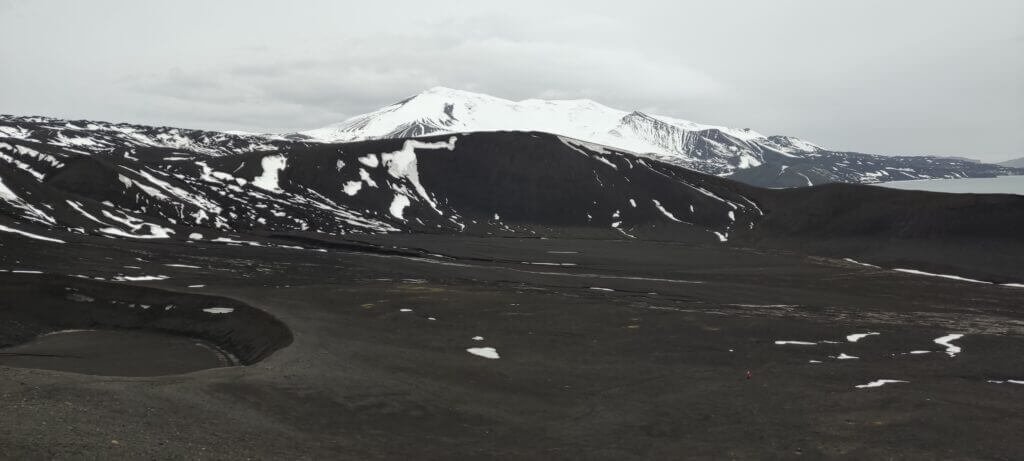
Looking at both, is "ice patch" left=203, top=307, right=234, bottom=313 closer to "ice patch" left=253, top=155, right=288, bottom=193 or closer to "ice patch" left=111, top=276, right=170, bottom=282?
"ice patch" left=111, top=276, right=170, bottom=282

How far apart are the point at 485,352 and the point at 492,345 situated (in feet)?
7.49

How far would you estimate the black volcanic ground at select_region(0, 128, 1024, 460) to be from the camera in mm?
25172

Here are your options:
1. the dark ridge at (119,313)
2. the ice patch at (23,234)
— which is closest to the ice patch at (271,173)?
the ice patch at (23,234)

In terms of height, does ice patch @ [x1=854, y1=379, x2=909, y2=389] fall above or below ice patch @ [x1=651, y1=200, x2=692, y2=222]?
below

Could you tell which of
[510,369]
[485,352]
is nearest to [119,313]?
[485,352]

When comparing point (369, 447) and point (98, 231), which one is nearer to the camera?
point (369, 447)

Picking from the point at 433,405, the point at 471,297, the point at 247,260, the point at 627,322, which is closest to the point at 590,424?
the point at 433,405

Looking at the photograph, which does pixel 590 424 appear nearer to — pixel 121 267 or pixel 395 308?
pixel 395 308

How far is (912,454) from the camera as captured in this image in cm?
2461

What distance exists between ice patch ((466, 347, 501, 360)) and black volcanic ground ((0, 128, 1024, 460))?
0.29 meters

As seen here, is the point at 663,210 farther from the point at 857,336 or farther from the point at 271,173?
the point at 857,336

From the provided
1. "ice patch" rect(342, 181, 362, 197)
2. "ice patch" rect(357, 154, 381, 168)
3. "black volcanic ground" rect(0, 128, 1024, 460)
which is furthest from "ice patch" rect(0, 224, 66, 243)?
"ice patch" rect(357, 154, 381, 168)

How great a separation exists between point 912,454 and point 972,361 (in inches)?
892

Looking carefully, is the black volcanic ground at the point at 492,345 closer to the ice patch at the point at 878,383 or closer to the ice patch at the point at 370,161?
the ice patch at the point at 878,383
